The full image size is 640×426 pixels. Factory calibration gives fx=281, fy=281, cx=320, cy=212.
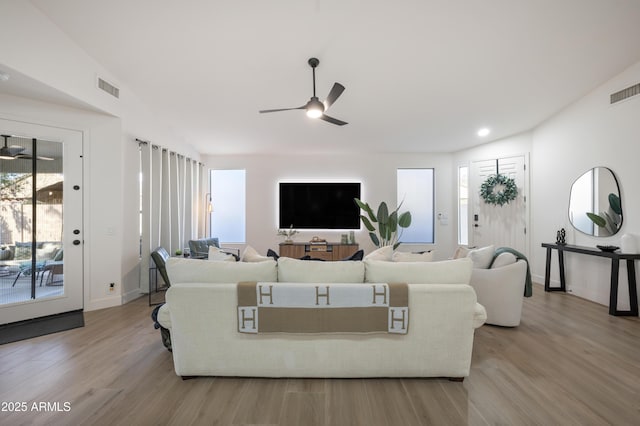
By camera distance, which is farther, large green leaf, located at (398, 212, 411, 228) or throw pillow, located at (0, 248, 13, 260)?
large green leaf, located at (398, 212, 411, 228)

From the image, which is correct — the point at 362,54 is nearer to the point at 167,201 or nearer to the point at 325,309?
the point at 325,309

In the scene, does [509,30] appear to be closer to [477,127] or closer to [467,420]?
[477,127]

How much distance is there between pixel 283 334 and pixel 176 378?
93cm

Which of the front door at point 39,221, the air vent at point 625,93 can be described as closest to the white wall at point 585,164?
the air vent at point 625,93

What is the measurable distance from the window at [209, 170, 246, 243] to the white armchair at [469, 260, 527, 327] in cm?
522

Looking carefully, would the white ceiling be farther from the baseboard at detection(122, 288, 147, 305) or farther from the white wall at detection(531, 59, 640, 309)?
the baseboard at detection(122, 288, 147, 305)

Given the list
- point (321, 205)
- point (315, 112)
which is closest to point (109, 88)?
point (315, 112)

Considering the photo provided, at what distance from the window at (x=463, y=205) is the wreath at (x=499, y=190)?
0.57 m

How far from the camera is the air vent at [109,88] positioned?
3503 millimetres

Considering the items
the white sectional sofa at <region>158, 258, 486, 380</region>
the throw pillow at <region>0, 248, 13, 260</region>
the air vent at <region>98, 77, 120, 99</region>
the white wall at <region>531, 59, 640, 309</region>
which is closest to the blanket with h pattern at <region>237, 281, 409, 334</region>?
the white sectional sofa at <region>158, 258, 486, 380</region>

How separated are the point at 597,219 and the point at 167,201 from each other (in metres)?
6.74

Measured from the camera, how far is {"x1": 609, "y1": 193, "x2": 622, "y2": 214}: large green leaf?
12.5 ft

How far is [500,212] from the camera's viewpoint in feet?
18.7

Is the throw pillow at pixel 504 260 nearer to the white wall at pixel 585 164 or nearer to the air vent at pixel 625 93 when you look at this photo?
the white wall at pixel 585 164
